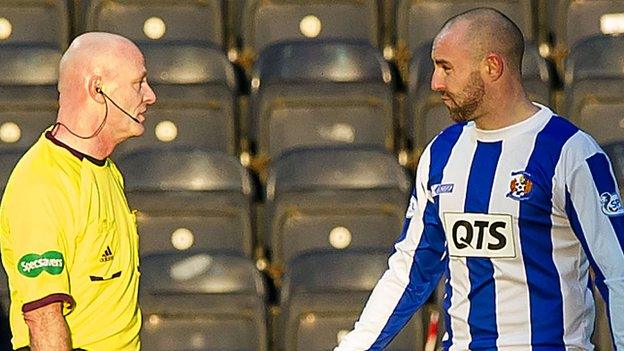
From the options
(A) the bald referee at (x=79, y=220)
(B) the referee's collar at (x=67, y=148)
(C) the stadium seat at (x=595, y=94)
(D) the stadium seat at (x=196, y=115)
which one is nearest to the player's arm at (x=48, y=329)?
(A) the bald referee at (x=79, y=220)

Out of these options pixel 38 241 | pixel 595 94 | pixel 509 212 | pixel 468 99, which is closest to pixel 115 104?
pixel 38 241

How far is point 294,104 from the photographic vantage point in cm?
674

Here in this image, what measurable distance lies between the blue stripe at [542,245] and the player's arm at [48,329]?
1.14 metres

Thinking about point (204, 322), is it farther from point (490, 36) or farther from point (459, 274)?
point (490, 36)

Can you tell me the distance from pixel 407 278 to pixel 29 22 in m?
3.46

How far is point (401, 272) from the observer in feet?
14.2

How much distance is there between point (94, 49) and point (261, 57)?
120 inches

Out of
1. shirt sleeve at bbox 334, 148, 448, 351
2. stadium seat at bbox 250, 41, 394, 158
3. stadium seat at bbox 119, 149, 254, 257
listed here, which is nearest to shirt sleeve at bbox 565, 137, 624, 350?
shirt sleeve at bbox 334, 148, 448, 351

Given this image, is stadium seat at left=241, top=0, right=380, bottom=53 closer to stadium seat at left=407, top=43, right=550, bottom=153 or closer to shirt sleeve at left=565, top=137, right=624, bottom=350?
stadium seat at left=407, top=43, right=550, bottom=153

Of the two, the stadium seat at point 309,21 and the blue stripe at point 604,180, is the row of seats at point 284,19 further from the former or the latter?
the blue stripe at point 604,180

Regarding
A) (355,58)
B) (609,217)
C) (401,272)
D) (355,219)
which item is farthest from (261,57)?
(609,217)

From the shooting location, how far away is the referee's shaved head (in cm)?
418

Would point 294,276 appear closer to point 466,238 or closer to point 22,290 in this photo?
point 466,238

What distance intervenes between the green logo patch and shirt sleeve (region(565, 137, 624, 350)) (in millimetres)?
1232
